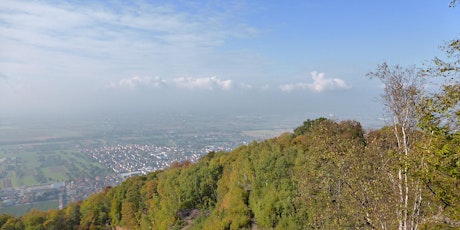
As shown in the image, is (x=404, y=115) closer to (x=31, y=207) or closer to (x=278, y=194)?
(x=278, y=194)

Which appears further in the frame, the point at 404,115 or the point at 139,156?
the point at 139,156

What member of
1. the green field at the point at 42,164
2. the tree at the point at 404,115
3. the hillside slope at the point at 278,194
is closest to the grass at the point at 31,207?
the green field at the point at 42,164

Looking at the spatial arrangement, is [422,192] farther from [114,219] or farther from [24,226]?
[24,226]

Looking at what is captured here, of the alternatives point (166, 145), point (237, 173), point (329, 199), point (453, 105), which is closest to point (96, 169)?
point (166, 145)

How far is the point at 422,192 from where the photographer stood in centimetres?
701

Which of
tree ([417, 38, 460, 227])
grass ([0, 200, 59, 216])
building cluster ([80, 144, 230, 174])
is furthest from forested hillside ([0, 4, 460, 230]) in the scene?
building cluster ([80, 144, 230, 174])

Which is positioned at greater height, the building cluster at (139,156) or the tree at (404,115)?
the tree at (404,115)

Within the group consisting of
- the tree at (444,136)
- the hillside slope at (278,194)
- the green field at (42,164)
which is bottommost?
the green field at (42,164)

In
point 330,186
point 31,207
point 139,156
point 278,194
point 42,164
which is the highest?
point 330,186

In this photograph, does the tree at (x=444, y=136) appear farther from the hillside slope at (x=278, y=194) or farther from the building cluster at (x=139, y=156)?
the building cluster at (x=139, y=156)

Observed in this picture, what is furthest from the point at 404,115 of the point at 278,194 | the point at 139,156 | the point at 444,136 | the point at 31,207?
the point at 139,156

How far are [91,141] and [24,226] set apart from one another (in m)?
60.8

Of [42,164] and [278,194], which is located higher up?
[278,194]

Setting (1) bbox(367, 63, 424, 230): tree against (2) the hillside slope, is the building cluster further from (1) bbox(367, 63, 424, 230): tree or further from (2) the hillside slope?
(1) bbox(367, 63, 424, 230): tree
